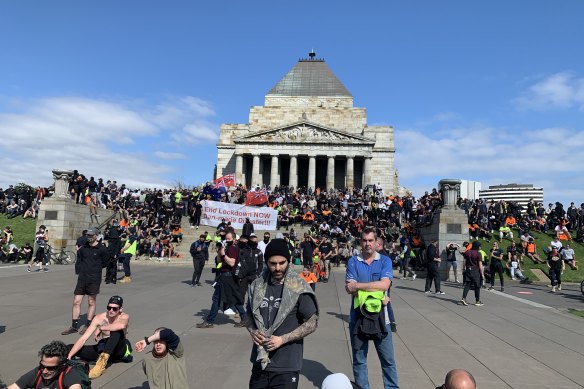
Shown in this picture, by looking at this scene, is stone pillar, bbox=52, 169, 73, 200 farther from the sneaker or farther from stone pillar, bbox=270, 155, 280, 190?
stone pillar, bbox=270, 155, 280, 190

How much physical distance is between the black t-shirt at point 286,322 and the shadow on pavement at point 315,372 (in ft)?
6.60

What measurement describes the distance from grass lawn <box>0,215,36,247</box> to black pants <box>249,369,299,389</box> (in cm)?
2211

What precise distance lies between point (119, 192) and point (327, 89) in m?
38.4

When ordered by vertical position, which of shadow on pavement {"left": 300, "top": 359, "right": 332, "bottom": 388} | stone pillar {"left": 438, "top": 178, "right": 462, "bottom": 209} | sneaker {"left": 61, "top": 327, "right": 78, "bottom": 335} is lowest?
sneaker {"left": 61, "top": 327, "right": 78, "bottom": 335}

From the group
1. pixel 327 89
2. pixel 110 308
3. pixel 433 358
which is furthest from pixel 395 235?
pixel 327 89

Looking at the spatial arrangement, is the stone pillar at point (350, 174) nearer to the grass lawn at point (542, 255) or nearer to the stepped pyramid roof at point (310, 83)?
the stepped pyramid roof at point (310, 83)

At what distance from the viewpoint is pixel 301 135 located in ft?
156

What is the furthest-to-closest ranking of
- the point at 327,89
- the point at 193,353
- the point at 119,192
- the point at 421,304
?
the point at 327,89, the point at 119,192, the point at 421,304, the point at 193,353

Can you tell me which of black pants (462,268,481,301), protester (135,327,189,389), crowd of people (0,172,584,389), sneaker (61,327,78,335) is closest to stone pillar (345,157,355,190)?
crowd of people (0,172,584,389)

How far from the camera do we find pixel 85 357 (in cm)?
500

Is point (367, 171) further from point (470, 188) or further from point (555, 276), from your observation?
point (470, 188)

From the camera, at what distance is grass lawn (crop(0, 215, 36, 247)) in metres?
21.2

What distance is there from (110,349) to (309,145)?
43.3m

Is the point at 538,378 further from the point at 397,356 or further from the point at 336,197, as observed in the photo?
the point at 336,197
